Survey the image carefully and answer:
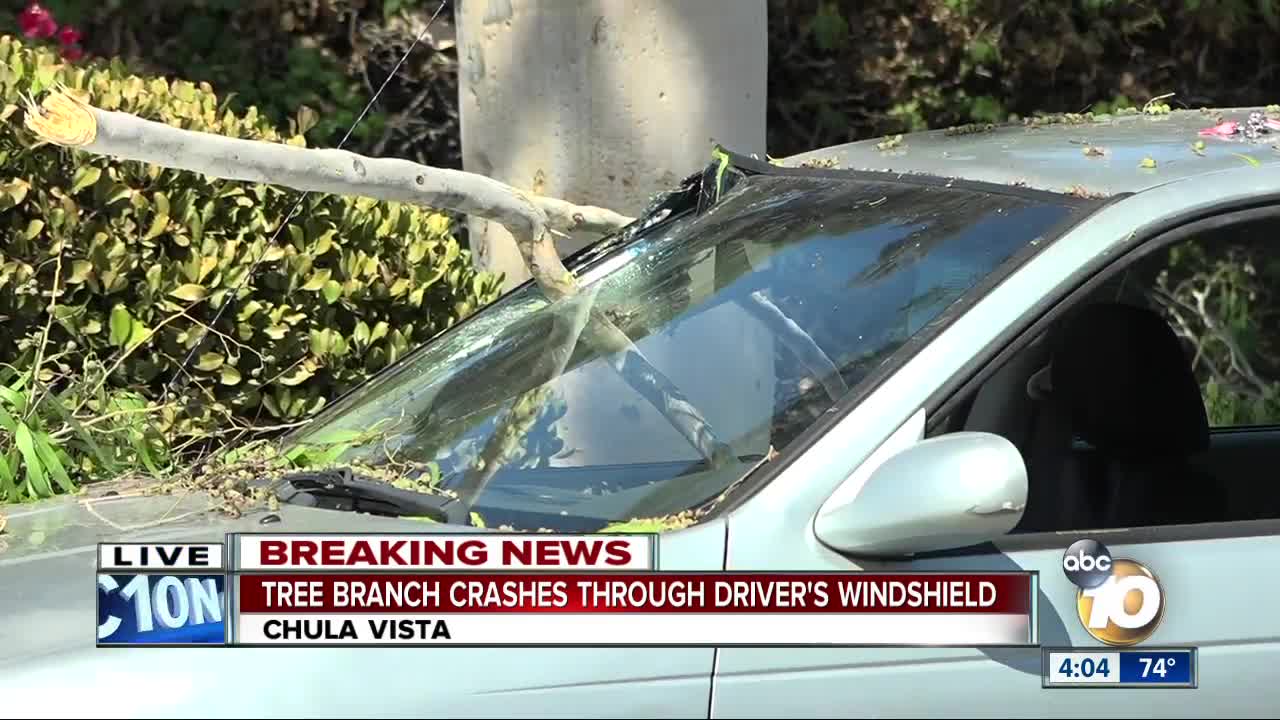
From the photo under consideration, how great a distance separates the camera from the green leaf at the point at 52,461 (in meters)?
3.56

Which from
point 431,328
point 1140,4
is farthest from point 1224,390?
point 431,328

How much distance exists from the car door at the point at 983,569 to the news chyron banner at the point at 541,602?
0.09ft

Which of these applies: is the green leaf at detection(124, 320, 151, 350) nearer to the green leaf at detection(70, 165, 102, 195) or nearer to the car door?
the green leaf at detection(70, 165, 102, 195)

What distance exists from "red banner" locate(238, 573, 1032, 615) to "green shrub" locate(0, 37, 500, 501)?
2.02 metres

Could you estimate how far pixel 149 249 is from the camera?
4688 mm

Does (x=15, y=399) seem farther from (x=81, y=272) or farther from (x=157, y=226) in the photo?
(x=157, y=226)

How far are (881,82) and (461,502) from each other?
5.87 metres

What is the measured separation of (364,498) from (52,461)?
1.26 metres

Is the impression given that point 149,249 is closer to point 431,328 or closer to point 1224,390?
point 431,328

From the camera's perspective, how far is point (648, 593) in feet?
7.67

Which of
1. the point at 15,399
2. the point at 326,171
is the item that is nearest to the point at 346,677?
the point at 326,171

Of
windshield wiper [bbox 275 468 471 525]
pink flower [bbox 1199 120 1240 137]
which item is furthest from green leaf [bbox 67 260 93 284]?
pink flower [bbox 1199 120 1240 137]

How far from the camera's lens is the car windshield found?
2643mm


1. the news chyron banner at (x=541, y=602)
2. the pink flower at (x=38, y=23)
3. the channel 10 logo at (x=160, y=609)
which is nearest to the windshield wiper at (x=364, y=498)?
the news chyron banner at (x=541, y=602)
